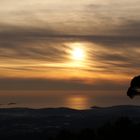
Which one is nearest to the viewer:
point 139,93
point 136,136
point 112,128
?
point 139,93

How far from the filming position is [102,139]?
1678 inches

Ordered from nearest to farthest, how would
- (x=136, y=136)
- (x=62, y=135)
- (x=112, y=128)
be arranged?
(x=136, y=136) → (x=112, y=128) → (x=62, y=135)

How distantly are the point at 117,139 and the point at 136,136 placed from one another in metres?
1.76

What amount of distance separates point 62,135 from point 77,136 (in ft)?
7.95

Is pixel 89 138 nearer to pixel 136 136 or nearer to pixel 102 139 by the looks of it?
pixel 102 139

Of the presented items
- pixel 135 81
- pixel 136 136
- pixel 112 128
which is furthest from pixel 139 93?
pixel 112 128

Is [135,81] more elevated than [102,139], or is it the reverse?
[135,81]

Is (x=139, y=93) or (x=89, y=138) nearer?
(x=139, y=93)

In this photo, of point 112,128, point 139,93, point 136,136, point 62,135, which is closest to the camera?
point 139,93

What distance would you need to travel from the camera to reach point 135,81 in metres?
38.8

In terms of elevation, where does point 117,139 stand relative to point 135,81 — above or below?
below

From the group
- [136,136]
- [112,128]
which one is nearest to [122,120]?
[112,128]

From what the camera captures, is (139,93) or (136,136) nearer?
(139,93)

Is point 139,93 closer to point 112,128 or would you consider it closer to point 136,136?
point 136,136
